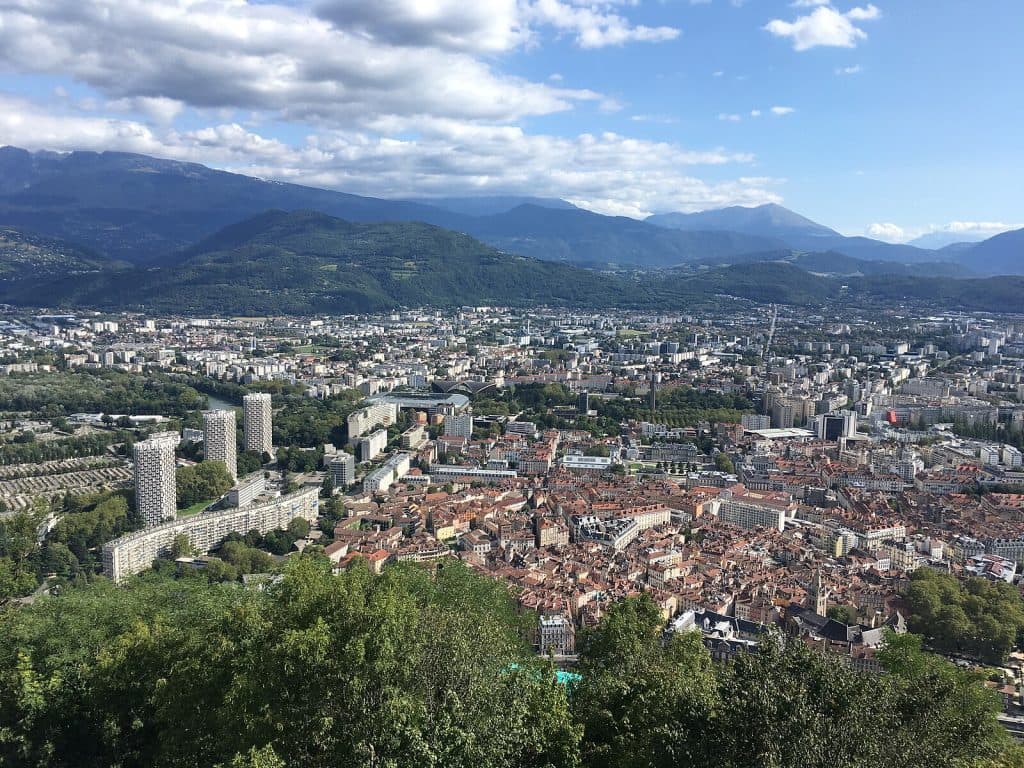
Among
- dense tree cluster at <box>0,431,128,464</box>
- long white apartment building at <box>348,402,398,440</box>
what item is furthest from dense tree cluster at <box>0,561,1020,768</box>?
long white apartment building at <box>348,402,398,440</box>

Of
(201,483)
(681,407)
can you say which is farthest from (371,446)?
(681,407)

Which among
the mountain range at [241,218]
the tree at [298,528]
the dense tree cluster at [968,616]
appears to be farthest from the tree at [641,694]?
the mountain range at [241,218]

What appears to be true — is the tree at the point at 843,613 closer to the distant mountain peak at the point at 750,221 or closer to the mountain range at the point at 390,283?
the mountain range at the point at 390,283

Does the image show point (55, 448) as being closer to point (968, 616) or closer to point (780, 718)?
point (968, 616)

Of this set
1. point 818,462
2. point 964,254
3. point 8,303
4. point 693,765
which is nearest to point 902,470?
point 818,462

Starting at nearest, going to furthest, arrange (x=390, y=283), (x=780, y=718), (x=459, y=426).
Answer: (x=780, y=718) → (x=459, y=426) → (x=390, y=283)

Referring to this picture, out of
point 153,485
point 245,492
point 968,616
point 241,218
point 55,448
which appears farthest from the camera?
point 241,218

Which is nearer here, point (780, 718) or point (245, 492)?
point (780, 718)

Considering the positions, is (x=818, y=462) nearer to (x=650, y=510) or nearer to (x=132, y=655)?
(x=650, y=510)
